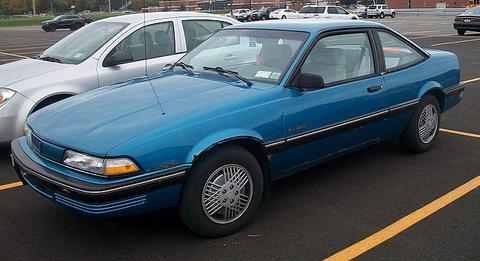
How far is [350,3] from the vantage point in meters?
108

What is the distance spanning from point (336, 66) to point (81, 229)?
252 cm

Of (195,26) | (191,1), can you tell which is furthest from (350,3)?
(195,26)

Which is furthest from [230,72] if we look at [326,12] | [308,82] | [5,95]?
[326,12]

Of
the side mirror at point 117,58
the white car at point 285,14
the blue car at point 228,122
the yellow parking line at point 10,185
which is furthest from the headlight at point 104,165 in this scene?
the white car at point 285,14

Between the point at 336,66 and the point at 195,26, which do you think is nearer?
the point at 336,66

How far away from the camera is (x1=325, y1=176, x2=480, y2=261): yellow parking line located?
10.9ft

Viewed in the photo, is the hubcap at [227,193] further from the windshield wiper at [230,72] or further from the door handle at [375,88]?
the door handle at [375,88]

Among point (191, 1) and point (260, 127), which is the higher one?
point (191, 1)

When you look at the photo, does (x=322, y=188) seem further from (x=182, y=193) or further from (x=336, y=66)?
(x=182, y=193)

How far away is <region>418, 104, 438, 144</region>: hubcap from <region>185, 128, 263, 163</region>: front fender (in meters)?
2.44

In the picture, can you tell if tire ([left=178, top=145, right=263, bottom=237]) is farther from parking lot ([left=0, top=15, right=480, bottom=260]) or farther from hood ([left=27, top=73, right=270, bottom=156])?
hood ([left=27, top=73, right=270, bottom=156])

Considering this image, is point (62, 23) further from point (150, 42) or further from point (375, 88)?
point (375, 88)

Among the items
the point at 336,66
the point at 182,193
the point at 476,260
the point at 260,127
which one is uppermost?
the point at 336,66

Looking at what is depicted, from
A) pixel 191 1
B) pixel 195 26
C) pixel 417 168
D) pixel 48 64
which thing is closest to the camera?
pixel 417 168
